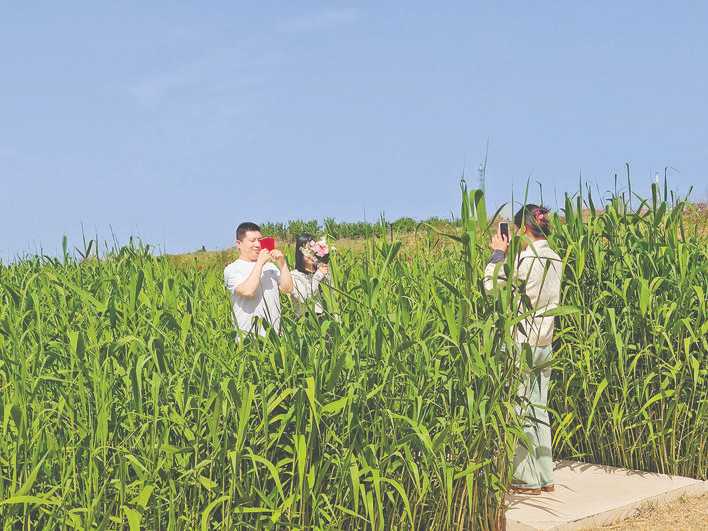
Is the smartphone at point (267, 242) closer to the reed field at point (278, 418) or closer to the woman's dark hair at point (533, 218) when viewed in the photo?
the reed field at point (278, 418)

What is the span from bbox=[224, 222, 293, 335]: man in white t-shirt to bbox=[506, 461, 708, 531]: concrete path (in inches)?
78.1

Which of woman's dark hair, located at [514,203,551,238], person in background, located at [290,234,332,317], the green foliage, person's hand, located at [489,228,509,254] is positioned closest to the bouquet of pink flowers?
person in background, located at [290,234,332,317]

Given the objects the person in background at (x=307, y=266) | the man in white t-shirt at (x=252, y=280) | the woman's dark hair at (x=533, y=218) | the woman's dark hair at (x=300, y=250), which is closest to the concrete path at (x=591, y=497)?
the woman's dark hair at (x=533, y=218)

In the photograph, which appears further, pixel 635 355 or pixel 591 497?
pixel 635 355

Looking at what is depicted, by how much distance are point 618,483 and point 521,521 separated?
1.14 meters

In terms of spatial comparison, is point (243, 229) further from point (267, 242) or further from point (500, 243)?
point (500, 243)

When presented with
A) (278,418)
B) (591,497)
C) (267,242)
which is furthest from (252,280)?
(591,497)

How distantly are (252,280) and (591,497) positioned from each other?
2552 millimetres

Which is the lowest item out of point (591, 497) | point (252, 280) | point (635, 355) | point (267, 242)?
point (591, 497)

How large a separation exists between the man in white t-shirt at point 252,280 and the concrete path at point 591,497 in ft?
6.51

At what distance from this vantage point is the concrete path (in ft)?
16.3

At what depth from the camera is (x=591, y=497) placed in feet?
17.8

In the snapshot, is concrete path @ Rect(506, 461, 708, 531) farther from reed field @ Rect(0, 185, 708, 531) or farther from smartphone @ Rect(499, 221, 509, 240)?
smartphone @ Rect(499, 221, 509, 240)

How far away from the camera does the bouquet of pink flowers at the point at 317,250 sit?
21.9ft
